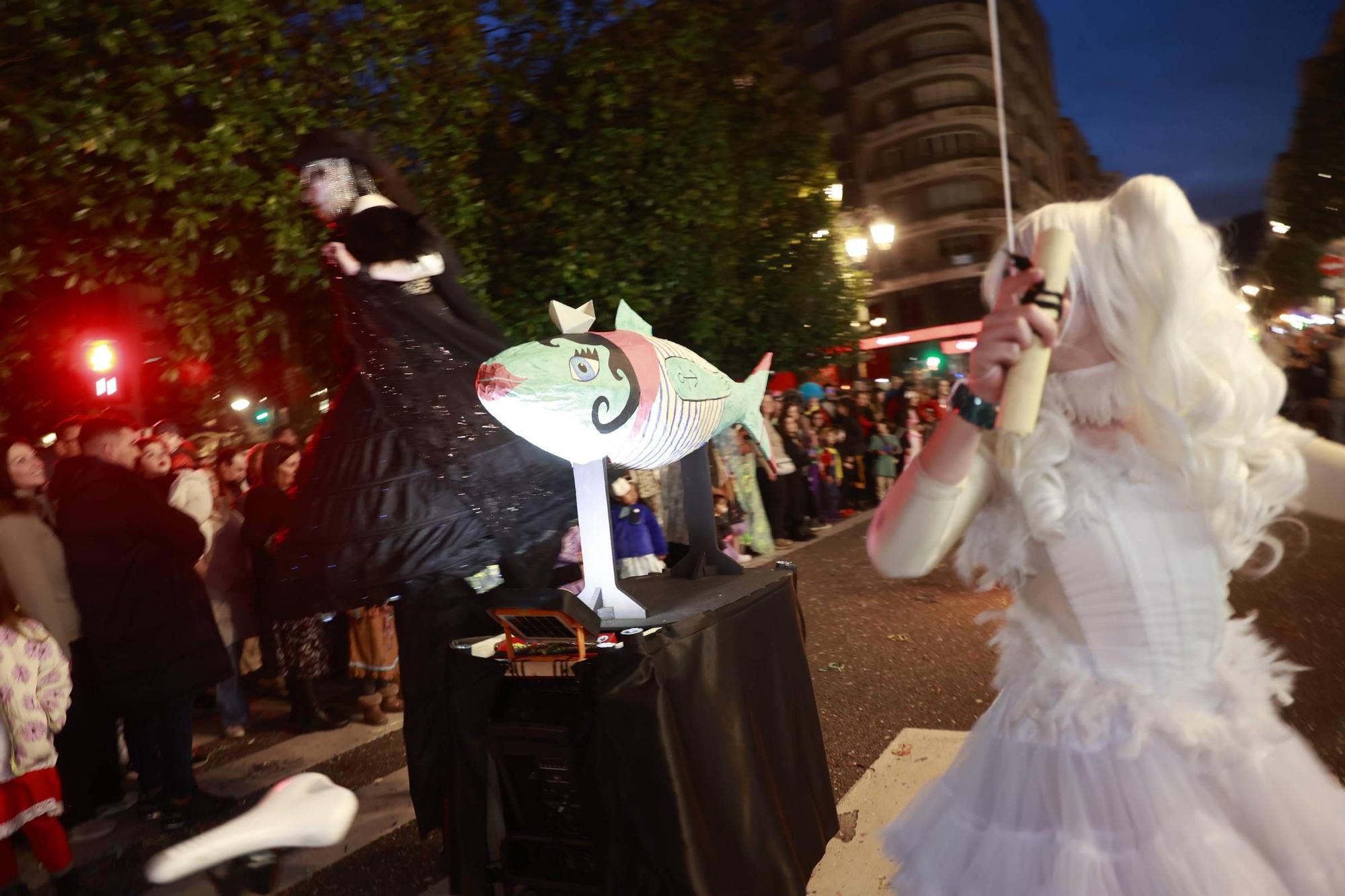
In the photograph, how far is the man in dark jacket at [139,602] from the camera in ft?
14.5

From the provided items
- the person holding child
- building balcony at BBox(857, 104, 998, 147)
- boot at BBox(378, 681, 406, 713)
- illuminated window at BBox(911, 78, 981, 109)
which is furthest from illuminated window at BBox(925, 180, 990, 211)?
boot at BBox(378, 681, 406, 713)

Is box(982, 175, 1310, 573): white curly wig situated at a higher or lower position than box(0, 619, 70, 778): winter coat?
higher

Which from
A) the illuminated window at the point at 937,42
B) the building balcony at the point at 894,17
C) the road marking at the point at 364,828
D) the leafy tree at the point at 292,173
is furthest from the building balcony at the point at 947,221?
the road marking at the point at 364,828

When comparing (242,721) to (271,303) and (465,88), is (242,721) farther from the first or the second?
(465,88)

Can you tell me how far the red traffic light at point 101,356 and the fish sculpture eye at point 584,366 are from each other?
7319mm

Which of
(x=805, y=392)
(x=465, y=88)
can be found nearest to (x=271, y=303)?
(x=465, y=88)

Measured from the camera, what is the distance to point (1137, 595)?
57.9 inches

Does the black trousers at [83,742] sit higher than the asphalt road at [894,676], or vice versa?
the black trousers at [83,742]

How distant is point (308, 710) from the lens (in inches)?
229

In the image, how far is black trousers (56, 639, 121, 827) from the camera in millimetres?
4645

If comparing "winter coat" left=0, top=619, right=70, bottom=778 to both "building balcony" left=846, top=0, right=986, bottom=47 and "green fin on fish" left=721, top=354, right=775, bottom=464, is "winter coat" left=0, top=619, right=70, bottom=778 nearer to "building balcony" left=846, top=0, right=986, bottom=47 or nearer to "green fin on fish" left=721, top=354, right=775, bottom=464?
"green fin on fish" left=721, top=354, right=775, bottom=464

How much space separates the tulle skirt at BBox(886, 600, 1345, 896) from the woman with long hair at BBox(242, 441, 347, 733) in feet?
15.7

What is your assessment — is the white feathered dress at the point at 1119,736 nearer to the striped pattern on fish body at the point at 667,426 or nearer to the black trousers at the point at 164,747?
the striped pattern on fish body at the point at 667,426

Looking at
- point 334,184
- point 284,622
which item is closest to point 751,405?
point 334,184
